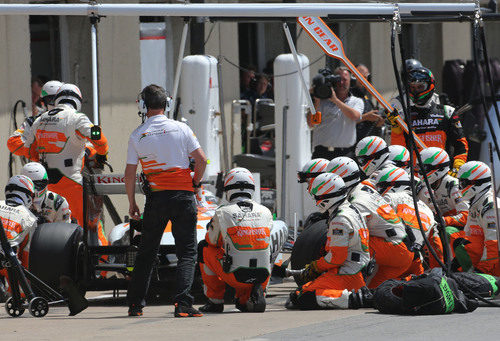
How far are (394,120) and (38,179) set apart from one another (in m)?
3.57

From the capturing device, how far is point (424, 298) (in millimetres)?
9633

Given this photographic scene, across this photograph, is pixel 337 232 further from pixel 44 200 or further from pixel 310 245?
pixel 44 200

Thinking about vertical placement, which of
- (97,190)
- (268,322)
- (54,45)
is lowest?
(268,322)

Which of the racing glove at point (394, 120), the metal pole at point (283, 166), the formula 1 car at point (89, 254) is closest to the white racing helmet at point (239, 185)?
the formula 1 car at point (89, 254)

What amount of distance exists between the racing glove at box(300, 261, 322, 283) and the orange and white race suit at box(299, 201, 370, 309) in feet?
0.73

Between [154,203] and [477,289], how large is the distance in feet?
8.66

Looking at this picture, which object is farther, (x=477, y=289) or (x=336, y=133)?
(x=336, y=133)

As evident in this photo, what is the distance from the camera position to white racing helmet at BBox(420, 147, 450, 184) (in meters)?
12.1

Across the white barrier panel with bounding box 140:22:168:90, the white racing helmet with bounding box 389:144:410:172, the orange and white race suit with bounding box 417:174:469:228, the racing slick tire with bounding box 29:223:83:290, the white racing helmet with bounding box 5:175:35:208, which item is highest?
the white barrier panel with bounding box 140:22:168:90

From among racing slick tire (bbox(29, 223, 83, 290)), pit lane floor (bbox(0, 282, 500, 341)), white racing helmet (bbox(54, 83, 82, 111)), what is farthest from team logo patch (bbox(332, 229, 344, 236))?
white racing helmet (bbox(54, 83, 82, 111))

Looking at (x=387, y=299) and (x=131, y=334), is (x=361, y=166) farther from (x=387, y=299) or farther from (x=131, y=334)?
(x=131, y=334)

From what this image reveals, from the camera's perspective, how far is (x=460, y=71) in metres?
21.3

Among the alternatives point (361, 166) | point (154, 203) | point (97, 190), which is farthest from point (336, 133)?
point (154, 203)

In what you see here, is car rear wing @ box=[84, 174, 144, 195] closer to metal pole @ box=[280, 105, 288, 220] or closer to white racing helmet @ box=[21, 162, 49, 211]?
white racing helmet @ box=[21, 162, 49, 211]
